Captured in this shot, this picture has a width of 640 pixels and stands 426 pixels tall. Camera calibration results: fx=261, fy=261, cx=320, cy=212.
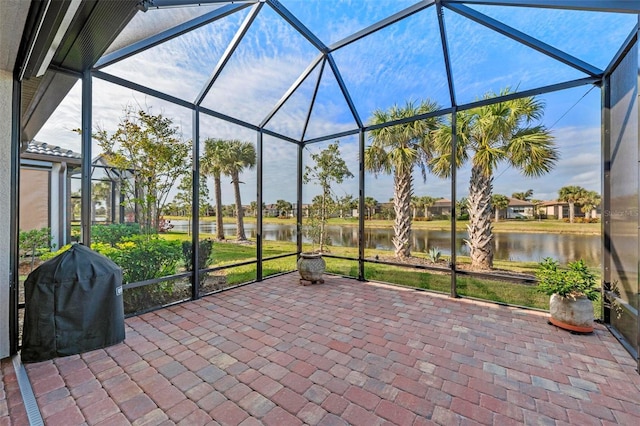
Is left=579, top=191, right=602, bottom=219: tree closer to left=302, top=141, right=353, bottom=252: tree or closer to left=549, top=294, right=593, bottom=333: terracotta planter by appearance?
left=549, top=294, right=593, bottom=333: terracotta planter

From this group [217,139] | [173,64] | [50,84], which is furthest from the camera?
[217,139]

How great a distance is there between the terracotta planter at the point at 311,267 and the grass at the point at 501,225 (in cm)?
132

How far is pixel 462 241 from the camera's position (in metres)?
5.82

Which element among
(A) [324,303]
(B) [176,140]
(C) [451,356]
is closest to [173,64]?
(B) [176,140]

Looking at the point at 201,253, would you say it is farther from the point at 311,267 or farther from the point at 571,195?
the point at 571,195

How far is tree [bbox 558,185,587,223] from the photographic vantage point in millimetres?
4094

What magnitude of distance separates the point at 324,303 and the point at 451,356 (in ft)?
6.69

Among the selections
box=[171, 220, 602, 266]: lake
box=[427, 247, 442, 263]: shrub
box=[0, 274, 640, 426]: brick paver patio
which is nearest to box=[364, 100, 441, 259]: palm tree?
box=[171, 220, 602, 266]: lake

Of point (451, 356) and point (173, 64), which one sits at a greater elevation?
point (173, 64)

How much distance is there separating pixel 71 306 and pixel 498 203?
7.02 meters

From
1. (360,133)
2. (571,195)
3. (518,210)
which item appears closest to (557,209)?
(571,195)

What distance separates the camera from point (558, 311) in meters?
3.32

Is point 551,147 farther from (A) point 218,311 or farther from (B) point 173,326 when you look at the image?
(B) point 173,326

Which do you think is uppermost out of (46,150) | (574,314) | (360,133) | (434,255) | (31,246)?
(360,133)
